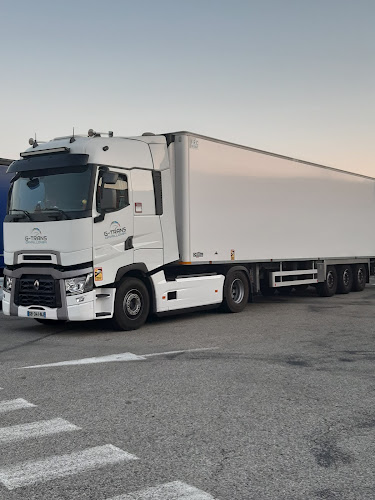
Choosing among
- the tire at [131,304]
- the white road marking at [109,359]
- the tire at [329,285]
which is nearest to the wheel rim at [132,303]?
the tire at [131,304]

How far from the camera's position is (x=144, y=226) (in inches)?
428

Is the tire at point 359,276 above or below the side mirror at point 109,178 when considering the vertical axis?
below

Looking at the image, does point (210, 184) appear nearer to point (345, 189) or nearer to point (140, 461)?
point (345, 189)

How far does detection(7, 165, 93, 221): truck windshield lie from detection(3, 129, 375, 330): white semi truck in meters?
0.02

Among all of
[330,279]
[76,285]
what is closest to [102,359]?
[76,285]

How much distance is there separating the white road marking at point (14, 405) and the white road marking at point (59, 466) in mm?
1520

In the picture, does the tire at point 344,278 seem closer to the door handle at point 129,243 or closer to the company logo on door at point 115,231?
the door handle at point 129,243

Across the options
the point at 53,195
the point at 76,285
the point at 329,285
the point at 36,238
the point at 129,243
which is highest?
the point at 53,195

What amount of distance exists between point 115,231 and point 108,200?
0.55m

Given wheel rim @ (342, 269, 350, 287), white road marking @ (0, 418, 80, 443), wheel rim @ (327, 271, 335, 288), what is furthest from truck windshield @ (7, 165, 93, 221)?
wheel rim @ (342, 269, 350, 287)

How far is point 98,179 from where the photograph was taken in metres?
10.0

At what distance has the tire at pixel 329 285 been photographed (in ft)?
56.3

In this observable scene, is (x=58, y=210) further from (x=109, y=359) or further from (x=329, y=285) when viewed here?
(x=329, y=285)

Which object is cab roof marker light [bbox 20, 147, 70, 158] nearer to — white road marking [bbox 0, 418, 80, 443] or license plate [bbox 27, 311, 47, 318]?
license plate [bbox 27, 311, 47, 318]
